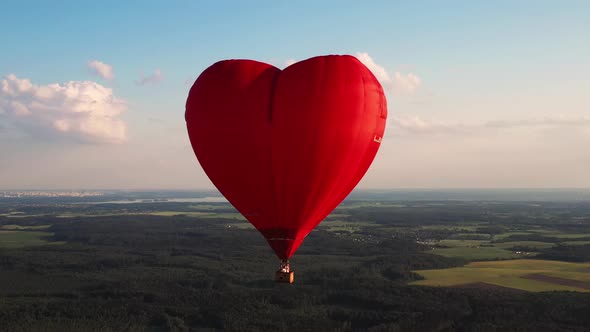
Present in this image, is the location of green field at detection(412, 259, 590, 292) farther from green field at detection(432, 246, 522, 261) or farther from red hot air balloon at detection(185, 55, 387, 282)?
red hot air balloon at detection(185, 55, 387, 282)

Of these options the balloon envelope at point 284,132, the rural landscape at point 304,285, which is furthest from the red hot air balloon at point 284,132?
the rural landscape at point 304,285

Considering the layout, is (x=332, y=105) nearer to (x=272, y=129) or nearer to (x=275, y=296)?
(x=272, y=129)

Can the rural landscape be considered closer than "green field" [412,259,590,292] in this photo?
Yes

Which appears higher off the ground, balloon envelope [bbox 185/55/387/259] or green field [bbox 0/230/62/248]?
balloon envelope [bbox 185/55/387/259]

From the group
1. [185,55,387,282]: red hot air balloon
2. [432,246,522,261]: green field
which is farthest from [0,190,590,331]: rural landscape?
[185,55,387,282]: red hot air balloon

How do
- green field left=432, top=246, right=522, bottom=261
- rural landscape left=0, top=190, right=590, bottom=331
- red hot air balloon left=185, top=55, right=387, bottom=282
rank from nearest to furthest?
1. red hot air balloon left=185, top=55, right=387, bottom=282
2. rural landscape left=0, top=190, right=590, bottom=331
3. green field left=432, top=246, right=522, bottom=261

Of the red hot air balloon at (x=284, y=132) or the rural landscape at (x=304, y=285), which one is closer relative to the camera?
the red hot air balloon at (x=284, y=132)

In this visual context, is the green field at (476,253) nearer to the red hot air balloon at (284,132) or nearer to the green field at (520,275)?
the green field at (520,275)

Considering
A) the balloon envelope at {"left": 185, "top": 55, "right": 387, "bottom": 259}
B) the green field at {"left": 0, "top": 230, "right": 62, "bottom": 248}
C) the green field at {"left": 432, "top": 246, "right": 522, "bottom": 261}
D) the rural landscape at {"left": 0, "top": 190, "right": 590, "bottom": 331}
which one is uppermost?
the balloon envelope at {"left": 185, "top": 55, "right": 387, "bottom": 259}
